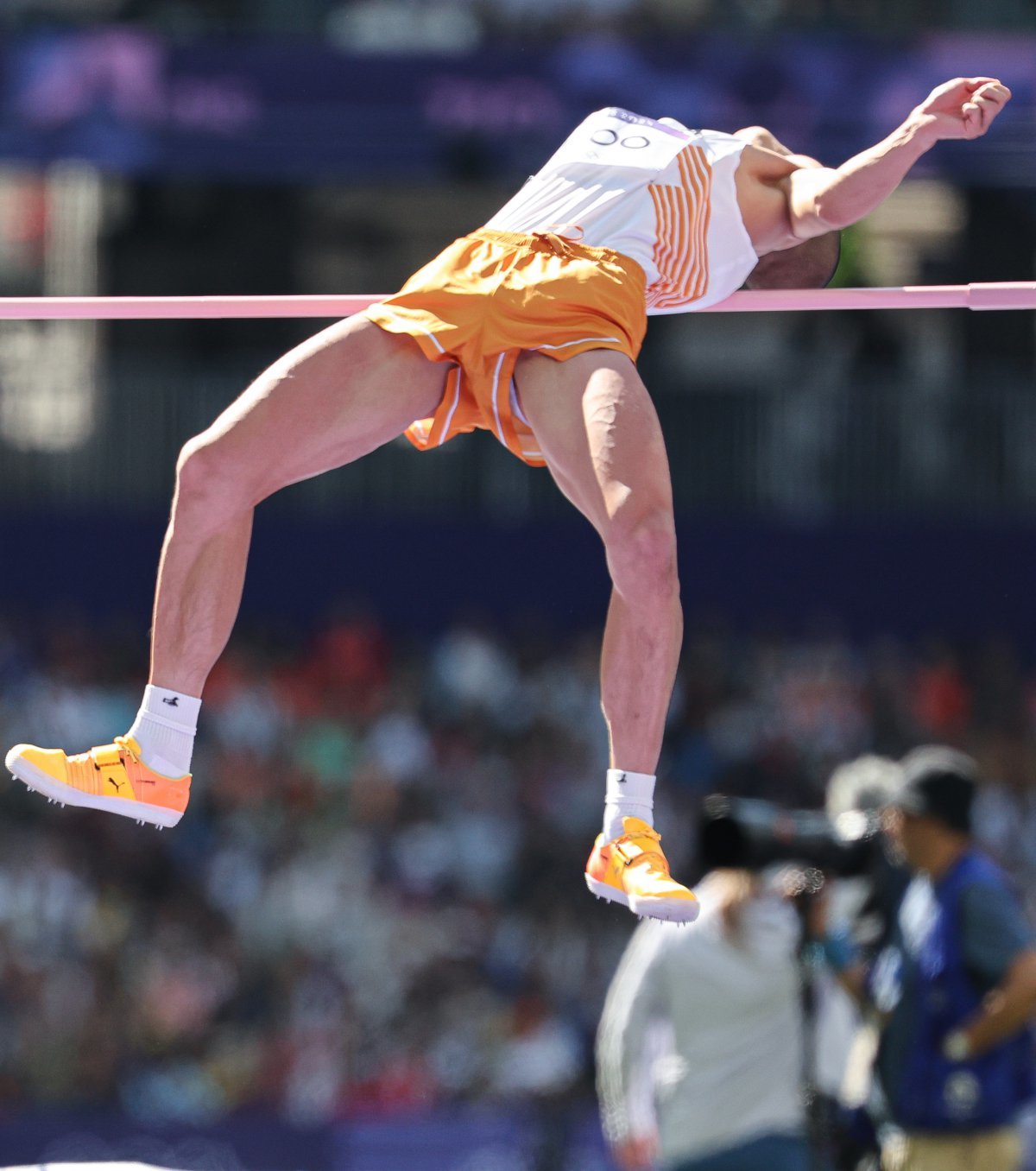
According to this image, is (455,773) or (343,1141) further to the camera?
(455,773)

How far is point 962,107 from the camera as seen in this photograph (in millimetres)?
5000

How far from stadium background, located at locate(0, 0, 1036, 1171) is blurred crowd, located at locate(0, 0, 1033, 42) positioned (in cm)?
4

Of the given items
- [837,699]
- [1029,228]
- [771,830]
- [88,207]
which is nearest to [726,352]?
[1029,228]

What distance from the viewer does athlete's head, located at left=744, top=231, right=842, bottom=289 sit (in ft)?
18.4

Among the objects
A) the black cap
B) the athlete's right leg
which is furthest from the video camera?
the athlete's right leg

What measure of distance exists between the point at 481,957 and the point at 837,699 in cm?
268

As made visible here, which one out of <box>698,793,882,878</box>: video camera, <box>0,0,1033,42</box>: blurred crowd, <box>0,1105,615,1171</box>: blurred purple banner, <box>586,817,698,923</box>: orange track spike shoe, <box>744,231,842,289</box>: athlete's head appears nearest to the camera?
<box>586,817,698,923</box>: orange track spike shoe

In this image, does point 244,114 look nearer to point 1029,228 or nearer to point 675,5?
point 675,5

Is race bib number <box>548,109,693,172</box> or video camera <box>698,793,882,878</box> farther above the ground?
race bib number <box>548,109,693,172</box>

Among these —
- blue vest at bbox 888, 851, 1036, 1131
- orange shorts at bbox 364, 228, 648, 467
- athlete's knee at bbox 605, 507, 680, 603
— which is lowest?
blue vest at bbox 888, 851, 1036, 1131

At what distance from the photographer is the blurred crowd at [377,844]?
1084cm

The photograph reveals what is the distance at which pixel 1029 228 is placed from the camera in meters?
15.5

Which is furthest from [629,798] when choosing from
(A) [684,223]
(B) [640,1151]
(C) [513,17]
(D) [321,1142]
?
(C) [513,17]

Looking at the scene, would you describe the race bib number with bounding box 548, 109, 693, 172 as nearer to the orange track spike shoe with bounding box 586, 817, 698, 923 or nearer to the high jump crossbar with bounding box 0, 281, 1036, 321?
the high jump crossbar with bounding box 0, 281, 1036, 321
